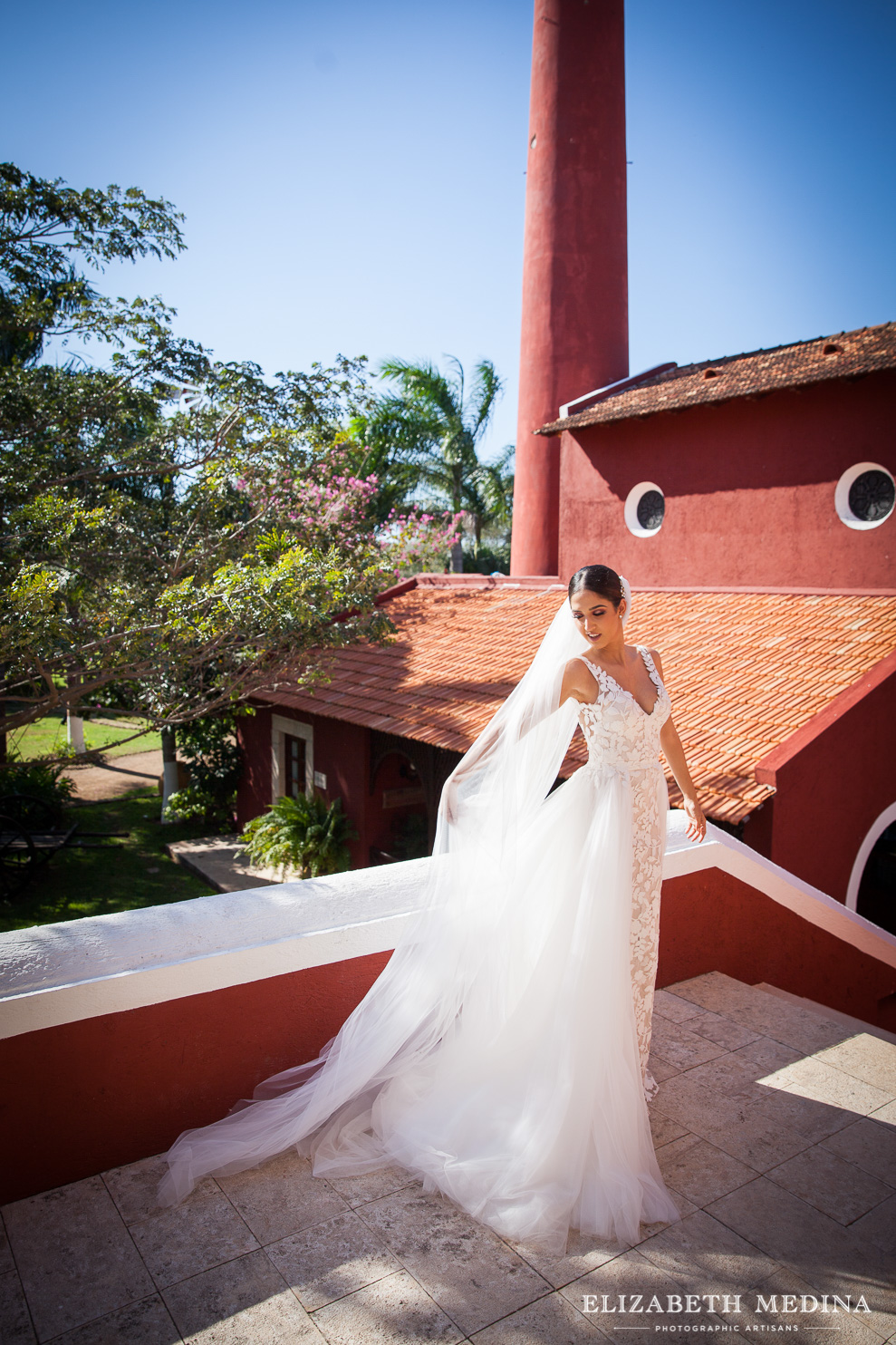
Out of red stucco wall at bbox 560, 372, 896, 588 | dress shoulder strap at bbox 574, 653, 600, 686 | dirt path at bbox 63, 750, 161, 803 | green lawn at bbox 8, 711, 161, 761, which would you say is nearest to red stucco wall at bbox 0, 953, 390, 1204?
dress shoulder strap at bbox 574, 653, 600, 686

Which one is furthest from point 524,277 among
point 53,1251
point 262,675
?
point 53,1251

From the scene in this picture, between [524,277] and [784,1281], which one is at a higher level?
[524,277]

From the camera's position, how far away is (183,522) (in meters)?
9.47

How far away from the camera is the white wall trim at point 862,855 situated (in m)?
7.23

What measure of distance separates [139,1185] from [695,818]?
253 cm

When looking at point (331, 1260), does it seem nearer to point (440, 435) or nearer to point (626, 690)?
point (626, 690)

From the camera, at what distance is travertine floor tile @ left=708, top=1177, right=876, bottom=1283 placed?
2.44 m

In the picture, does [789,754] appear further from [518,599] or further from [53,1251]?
[518,599]

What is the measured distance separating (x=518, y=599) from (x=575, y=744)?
5326 millimetres

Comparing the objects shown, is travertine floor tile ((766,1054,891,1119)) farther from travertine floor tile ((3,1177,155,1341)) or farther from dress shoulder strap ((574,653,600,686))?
travertine floor tile ((3,1177,155,1341))

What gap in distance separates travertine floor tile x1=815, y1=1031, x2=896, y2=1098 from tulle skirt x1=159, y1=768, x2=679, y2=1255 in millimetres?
1374

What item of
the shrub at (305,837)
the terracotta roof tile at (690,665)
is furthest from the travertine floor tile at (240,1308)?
the shrub at (305,837)

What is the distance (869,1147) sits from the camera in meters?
3.01

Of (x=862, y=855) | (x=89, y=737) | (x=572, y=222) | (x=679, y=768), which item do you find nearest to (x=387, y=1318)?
(x=679, y=768)
